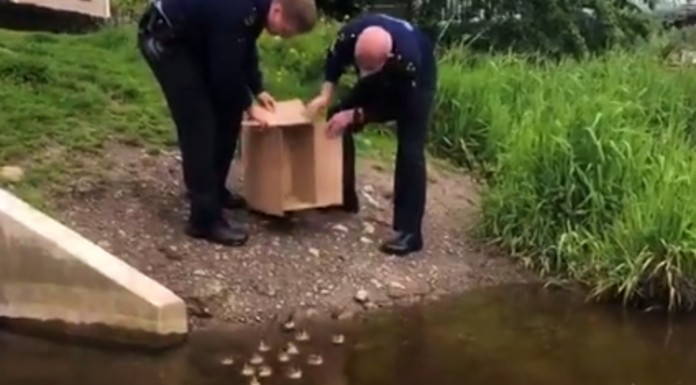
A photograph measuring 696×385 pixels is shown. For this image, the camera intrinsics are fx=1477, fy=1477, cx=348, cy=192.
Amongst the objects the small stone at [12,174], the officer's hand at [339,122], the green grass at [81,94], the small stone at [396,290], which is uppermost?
the officer's hand at [339,122]

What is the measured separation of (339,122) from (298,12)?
0.87 m

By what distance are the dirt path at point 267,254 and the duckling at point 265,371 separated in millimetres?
701

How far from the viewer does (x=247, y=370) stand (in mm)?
6570

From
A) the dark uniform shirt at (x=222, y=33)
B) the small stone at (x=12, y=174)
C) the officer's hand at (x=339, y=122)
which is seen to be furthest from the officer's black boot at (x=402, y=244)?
the small stone at (x=12, y=174)

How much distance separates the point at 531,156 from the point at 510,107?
52.1 inches

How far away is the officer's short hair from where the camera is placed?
283 inches

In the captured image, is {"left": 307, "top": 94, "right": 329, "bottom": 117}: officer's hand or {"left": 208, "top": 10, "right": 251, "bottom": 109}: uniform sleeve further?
{"left": 307, "top": 94, "right": 329, "bottom": 117}: officer's hand

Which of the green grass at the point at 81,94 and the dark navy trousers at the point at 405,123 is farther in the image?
the green grass at the point at 81,94

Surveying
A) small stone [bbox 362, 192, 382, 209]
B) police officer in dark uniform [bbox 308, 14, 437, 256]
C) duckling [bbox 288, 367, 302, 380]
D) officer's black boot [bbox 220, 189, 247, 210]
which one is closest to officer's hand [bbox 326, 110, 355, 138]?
police officer in dark uniform [bbox 308, 14, 437, 256]

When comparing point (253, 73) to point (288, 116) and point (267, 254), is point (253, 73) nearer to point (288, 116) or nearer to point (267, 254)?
point (288, 116)

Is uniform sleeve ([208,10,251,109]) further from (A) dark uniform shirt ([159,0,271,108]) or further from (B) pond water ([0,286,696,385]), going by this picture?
(B) pond water ([0,286,696,385])

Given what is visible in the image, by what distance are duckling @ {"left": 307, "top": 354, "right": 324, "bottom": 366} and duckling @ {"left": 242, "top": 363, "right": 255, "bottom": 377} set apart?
280 millimetres

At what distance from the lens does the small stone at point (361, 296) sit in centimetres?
761

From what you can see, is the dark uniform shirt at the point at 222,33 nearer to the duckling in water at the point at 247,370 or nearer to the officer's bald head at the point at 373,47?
the officer's bald head at the point at 373,47
